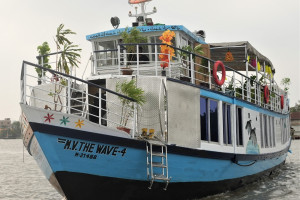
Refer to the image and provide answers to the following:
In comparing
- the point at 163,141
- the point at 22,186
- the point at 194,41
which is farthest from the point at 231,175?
the point at 22,186

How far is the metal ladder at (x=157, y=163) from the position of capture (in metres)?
8.98

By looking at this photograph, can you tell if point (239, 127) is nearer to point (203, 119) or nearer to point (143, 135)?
point (203, 119)

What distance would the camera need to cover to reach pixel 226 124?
40.2 feet

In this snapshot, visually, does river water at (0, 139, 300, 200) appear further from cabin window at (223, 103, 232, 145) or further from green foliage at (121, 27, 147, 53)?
green foliage at (121, 27, 147, 53)

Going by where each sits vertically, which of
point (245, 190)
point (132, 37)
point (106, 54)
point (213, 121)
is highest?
point (132, 37)

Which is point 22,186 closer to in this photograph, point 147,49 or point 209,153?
point 147,49

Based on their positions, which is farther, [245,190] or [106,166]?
[245,190]

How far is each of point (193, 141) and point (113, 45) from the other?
4.97 metres

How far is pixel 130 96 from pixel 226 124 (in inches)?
151

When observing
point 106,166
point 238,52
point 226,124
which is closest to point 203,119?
point 226,124

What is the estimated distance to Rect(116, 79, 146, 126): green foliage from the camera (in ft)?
31.3

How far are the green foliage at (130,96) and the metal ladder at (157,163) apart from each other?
893 millimetres

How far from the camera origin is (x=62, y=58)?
11.8 m

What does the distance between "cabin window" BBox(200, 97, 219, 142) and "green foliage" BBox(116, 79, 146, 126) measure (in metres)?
2.02
